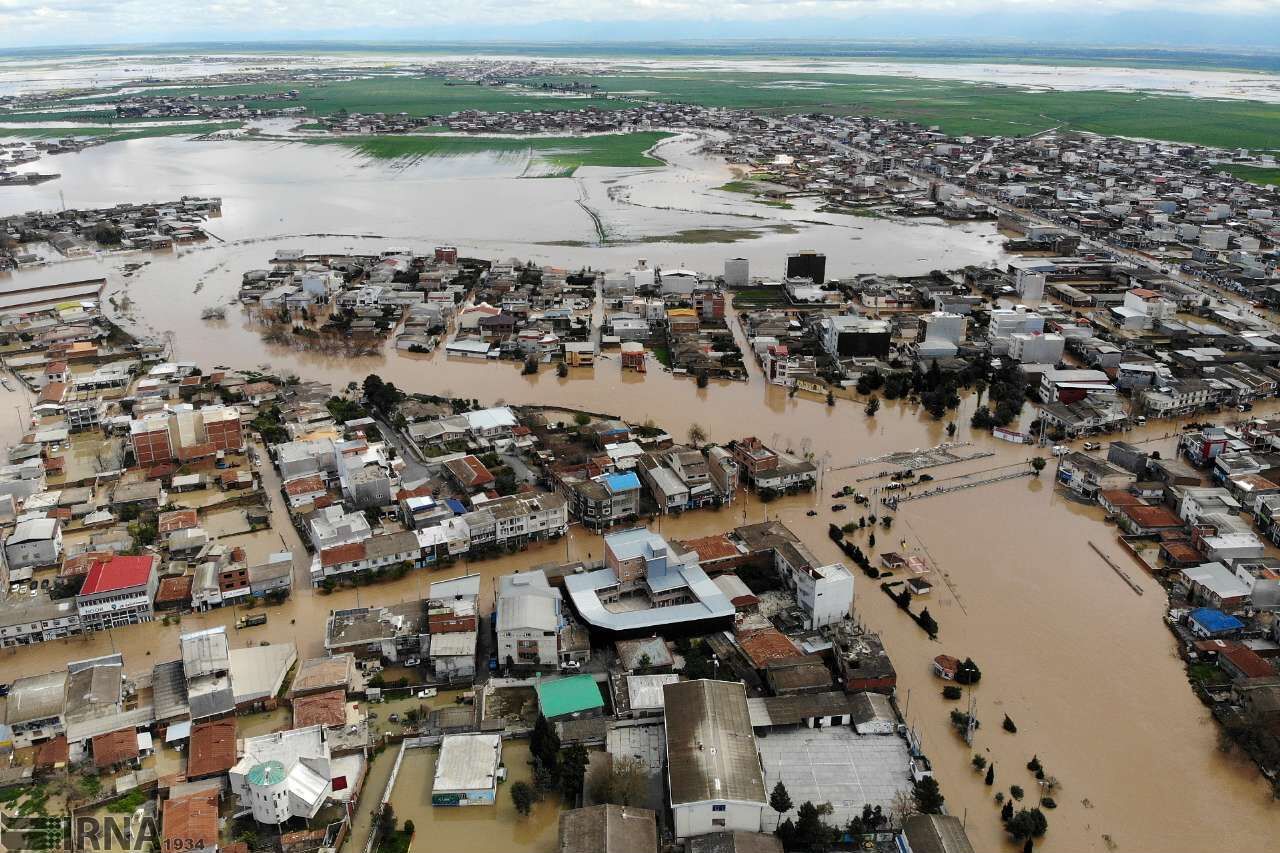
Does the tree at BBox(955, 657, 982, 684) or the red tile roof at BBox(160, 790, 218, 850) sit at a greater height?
the red tile roof at BBox(160, 790, 218, 850)

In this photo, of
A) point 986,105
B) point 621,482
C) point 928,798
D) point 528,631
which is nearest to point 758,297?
point 621,482

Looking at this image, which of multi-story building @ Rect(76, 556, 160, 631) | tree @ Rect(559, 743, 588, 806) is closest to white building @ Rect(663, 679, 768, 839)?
tree @ Rect(559, 743, 588, 806)

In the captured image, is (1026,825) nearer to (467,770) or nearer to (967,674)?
(967,674)

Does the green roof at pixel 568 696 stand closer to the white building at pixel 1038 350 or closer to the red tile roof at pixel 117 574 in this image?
the red tile roof at pixel 117 574

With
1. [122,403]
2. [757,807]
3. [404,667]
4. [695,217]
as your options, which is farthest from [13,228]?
[757,807]

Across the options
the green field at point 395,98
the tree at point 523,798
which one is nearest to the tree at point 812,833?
the tree at point 523,798

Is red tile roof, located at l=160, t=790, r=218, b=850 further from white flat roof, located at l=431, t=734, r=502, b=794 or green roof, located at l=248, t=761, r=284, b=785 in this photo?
white flat roof, located at l=431, t=734, r=502, b=794
